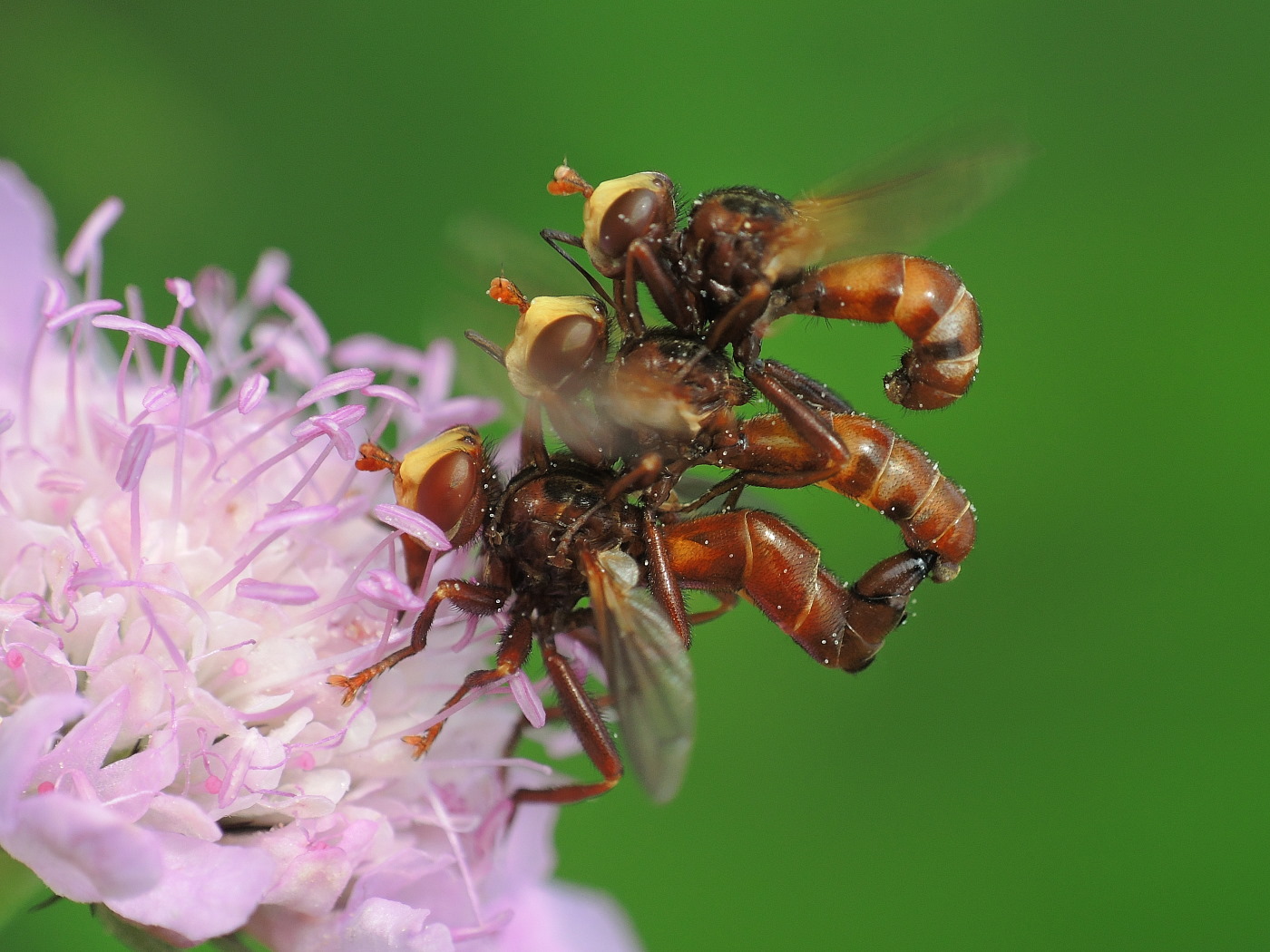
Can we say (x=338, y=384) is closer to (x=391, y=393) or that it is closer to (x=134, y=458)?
(x=391, y=393)

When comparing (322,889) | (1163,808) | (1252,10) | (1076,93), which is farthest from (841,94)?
(322,889)

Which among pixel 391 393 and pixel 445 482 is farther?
pixel 391 393

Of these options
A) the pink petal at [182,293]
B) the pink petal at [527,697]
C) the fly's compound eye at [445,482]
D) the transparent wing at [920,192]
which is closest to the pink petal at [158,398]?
the pink petal at [182,293]

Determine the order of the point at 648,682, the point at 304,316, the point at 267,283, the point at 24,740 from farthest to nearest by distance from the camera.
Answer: the point at 267,283, the point at 304,316, the point at 648,682, the point at 24,740

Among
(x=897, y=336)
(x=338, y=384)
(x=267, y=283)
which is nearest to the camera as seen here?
(x=338, y=384)

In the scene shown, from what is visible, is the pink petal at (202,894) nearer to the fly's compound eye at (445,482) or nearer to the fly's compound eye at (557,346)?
the fly's compound eye at (445,482)

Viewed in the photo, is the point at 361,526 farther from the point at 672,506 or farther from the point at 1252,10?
the point at 1252,10

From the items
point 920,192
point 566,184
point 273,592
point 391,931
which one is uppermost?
point 920,192

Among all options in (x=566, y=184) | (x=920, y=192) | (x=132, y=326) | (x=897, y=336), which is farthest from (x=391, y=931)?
(x=897, y=336)
